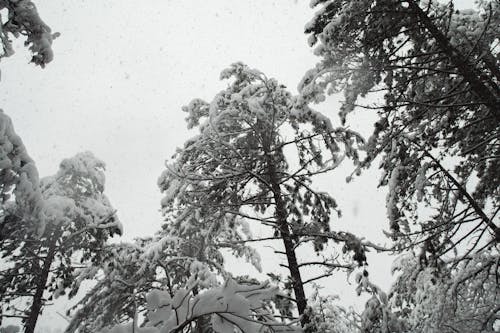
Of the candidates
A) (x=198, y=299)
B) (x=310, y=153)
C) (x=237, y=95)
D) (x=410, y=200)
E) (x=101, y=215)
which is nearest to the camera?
(x=198, y=299)

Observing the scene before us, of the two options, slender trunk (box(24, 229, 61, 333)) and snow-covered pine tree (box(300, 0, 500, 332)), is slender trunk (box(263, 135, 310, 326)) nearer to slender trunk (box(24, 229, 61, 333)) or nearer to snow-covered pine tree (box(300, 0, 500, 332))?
snow-covered pine tree (box(300, 0, 500, 332))

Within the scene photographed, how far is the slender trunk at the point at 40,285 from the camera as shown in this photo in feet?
29.2

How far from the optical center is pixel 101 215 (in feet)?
33.5

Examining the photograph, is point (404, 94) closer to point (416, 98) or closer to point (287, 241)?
point (416, 98)

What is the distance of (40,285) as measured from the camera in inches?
372

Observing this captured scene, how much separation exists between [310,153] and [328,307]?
348cm

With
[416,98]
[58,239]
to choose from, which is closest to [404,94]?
[416,98]

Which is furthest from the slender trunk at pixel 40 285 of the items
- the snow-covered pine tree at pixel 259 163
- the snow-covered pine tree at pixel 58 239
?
the snow-covered pine tree at pixel 259 163

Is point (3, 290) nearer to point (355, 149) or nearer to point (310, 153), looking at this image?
point (310, 153)

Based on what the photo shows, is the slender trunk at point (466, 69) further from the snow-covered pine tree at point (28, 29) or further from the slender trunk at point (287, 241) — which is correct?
the snow-covered pine tree at point (28, 29)

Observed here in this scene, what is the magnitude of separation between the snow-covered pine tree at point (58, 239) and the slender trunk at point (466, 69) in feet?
30.3

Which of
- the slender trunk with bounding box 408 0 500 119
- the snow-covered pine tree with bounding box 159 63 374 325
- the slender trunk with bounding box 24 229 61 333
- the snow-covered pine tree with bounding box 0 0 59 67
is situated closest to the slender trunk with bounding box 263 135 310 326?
the snow-covered pine tree with bounding box 159 63 374 325

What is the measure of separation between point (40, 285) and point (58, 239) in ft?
4.94

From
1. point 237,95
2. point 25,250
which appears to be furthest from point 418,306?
point 25,250
